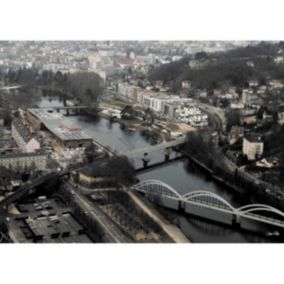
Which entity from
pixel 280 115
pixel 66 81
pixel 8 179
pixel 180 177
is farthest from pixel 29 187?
pixel 66 81

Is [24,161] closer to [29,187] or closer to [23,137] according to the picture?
[29,187]

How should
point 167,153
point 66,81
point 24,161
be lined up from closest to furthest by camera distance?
point 24,161, point 167,153, point 66,81

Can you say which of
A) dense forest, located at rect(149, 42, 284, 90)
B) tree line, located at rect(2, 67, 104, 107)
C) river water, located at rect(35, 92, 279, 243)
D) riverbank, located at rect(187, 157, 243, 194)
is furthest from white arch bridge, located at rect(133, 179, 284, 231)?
dense forest, located at rect(149, 42, 284, 90)

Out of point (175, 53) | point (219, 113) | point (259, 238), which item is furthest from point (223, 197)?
point (175, 53)

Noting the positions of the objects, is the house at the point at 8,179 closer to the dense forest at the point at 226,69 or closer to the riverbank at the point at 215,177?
the riverbank at the point at 215,177

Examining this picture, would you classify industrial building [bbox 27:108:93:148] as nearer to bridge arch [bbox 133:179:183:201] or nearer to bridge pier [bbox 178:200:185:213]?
bridge arch [bbox 133:179:183:201]

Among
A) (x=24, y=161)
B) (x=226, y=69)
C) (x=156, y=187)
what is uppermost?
(x=226, y=69)

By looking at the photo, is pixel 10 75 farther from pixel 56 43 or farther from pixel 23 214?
pixel 23 214
